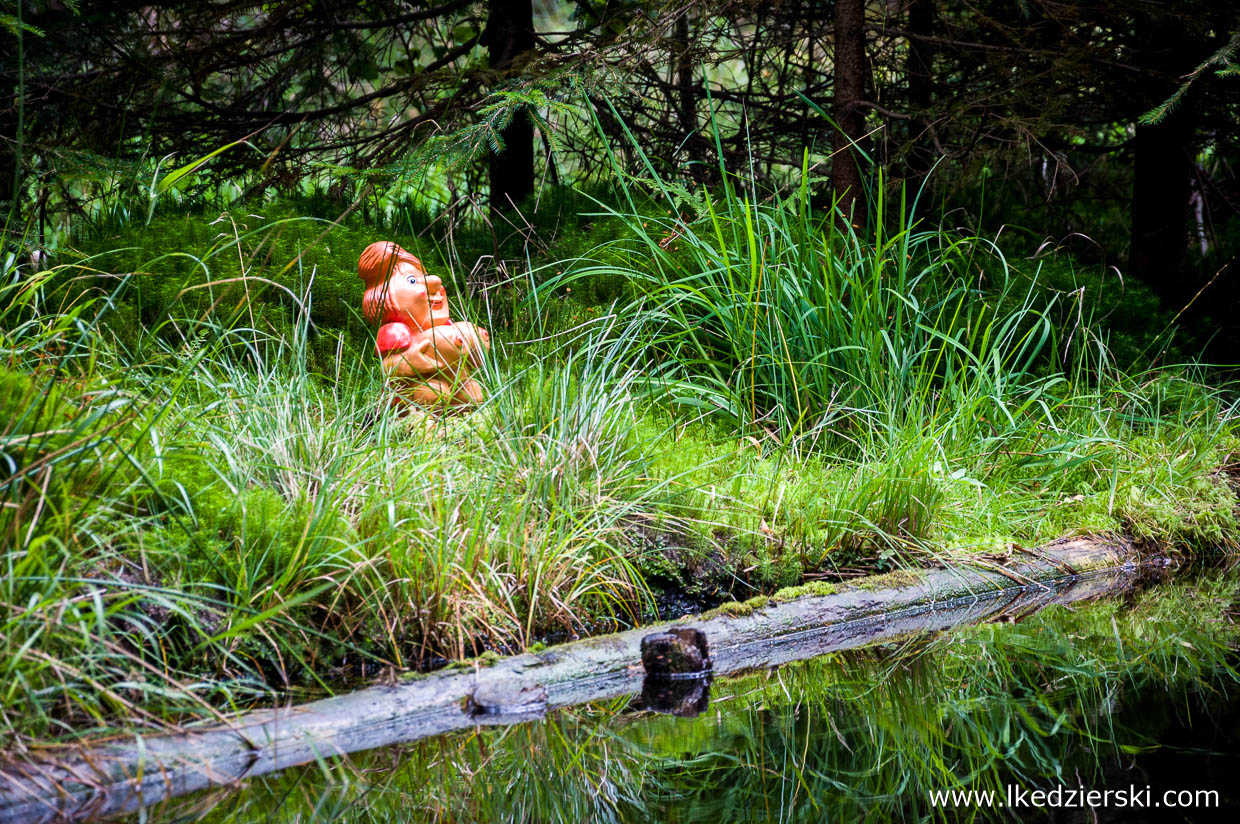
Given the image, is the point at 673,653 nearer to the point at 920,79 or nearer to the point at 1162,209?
the point at 920,79

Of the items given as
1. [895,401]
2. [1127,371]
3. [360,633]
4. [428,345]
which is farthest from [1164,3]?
[360,633]

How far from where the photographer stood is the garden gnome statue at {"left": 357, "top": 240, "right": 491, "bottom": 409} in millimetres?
3713

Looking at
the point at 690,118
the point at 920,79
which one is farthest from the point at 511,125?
the point at 920,79

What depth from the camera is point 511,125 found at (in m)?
6.55

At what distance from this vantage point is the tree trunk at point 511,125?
6.14m

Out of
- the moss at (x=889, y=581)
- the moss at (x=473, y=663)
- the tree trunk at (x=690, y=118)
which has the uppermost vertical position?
the tree trunk at (x=690, y=118)

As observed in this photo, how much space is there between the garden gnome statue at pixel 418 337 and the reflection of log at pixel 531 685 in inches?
46.8

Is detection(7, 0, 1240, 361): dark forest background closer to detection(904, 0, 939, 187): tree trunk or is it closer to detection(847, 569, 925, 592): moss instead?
detection(904, 0, 939, 187): tree trunk

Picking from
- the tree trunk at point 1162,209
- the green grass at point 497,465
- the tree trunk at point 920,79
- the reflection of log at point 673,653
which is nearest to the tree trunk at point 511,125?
the green grass at point 497,465

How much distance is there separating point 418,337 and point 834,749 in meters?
2.05

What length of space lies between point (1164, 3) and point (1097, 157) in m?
3.16

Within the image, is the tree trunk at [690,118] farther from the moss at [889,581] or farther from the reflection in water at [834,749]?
the reflection in water at [834,749]

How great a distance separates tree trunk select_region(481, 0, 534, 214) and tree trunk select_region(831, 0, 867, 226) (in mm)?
1774

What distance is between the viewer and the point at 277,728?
2.37 metres
